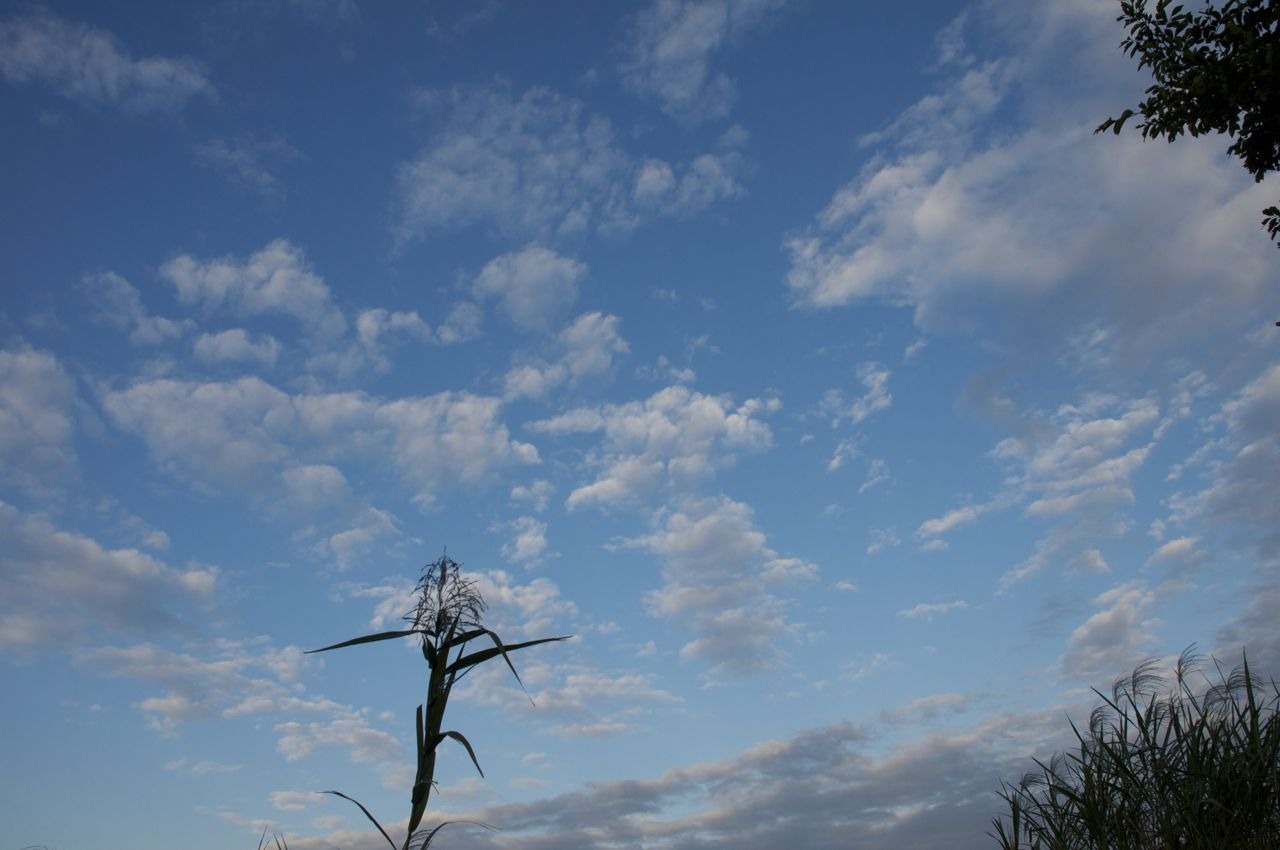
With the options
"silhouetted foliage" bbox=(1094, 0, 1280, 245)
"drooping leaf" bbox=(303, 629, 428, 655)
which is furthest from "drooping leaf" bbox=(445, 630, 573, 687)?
"silhouetted foliage" bbox=(1094, 0, 1280, 245)

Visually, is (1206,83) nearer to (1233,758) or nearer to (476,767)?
(1233,758)

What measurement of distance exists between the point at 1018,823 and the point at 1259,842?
7.33 ft

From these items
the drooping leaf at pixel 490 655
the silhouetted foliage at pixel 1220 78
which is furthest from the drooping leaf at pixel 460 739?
the silhouetted foliage at pixel 1220 78

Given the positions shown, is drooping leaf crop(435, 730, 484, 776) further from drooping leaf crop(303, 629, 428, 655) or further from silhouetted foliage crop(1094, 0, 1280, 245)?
silhouetted foliage crop(1094, 0, 1280, 245)

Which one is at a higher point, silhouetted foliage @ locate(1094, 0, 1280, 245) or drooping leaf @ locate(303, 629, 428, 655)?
silhouetted foliage @ locate(1094, 0, 1280, 245)

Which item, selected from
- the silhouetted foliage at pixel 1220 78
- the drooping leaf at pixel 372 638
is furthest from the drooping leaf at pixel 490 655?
the silhouetted foliage at pixel 1220 78

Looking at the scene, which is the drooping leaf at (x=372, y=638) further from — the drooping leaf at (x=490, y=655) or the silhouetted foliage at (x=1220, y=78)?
the silhouetted foliage at (x=1220, y=78)

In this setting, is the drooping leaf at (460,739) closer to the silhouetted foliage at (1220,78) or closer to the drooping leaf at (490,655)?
the drooping leaf at (490,655)

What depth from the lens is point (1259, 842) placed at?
6.48m

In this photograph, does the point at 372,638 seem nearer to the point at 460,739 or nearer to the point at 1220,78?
the point at 460,739

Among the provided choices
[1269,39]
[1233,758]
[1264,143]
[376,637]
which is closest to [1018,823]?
[1233,758]

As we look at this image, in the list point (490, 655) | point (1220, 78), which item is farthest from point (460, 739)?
point (1220, 78)

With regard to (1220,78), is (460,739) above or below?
below

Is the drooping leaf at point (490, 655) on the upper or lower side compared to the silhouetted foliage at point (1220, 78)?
lower
